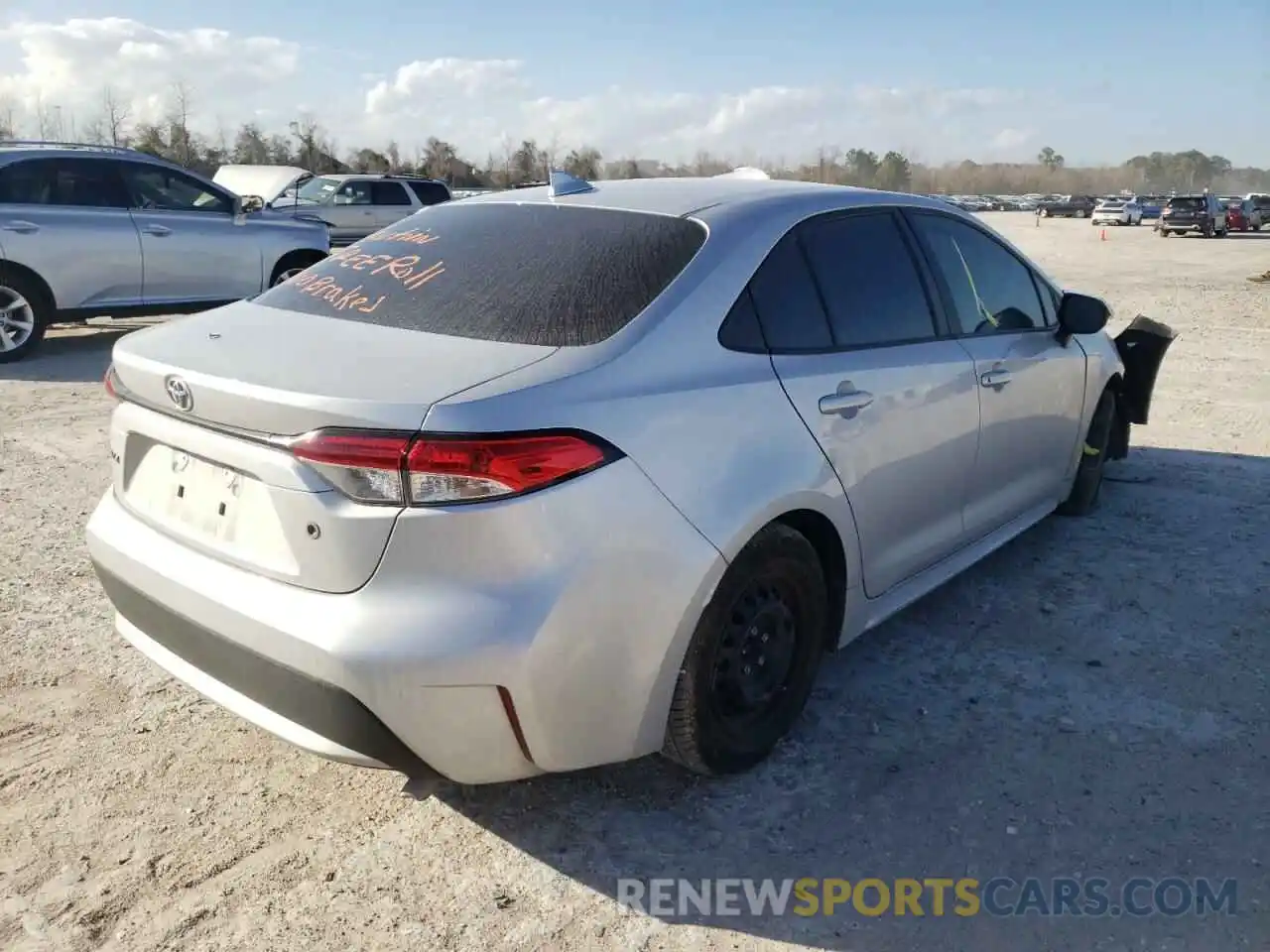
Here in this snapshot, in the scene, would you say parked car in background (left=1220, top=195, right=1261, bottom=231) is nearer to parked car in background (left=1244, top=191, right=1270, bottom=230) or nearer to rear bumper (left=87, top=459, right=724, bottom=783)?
parked car in background (left=1244, top=191, right=1270, bottom=230)

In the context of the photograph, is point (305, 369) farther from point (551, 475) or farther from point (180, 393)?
point (551, 475)

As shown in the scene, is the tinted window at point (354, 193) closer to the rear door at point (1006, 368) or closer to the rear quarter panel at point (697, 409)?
the rear door at point (1006, 368)

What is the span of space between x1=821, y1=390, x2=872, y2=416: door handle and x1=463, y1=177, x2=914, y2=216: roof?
26.7 inches

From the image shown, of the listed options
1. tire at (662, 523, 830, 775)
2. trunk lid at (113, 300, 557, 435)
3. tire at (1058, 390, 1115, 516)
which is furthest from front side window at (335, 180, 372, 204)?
tire at (662, 523, 830, 775)

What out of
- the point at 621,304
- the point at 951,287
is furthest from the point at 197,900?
the point at 951,287

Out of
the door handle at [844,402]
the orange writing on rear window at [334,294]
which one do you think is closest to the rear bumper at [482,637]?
the door handle at [844,402]

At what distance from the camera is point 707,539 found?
256 centimetres

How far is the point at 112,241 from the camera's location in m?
9.47

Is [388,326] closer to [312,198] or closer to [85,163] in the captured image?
[85,163]

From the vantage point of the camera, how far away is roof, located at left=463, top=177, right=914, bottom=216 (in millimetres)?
3254

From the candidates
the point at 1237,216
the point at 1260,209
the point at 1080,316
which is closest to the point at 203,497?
the point at 1080,316

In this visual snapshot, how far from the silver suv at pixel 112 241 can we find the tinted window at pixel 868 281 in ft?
26.8

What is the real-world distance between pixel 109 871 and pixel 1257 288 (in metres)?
20.8

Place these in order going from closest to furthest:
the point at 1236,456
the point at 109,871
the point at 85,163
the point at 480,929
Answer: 1. the point at 480,929
2. the point at 109,871
3. the point at 1236,456
4. the point at 85,163
